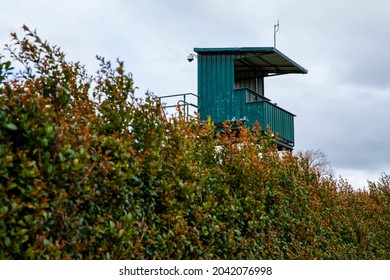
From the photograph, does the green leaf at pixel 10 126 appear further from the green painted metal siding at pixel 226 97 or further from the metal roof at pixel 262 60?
the metal roof at pixel 262 60

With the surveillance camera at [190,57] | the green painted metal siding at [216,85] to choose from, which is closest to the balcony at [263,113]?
the green painted metal siding at [216,85]

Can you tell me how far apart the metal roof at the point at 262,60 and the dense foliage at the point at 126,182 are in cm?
1382

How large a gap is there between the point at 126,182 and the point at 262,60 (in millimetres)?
19718

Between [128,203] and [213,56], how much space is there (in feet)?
62.4

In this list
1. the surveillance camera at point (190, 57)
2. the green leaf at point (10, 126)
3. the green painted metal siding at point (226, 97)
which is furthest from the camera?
the surveillance camera at point (190, 57)

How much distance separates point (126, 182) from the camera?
18.9ft

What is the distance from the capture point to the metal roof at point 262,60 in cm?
2352

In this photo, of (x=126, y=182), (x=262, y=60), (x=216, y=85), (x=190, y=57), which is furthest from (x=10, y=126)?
(x=262, y=60)

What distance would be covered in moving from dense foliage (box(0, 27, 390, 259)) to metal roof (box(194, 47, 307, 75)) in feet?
45.3

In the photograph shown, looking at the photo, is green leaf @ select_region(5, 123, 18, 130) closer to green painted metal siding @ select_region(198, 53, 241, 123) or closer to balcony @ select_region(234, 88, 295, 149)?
balcony @ select_region(234, 88, 295, 149)

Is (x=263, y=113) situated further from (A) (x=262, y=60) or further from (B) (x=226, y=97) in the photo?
(A) (x=262, y=60)

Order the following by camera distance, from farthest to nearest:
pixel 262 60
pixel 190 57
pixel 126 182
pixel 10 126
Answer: pixel 262 60, pixel 190 57, pixel 126 182, pixel 10 126
